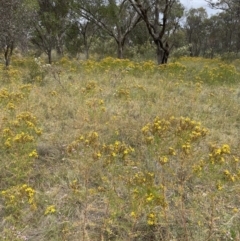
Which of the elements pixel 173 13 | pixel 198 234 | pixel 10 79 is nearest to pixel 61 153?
pixel 198 234

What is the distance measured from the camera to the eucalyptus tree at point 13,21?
755 cm

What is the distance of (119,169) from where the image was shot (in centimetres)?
283

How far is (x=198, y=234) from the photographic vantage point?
2.11 m

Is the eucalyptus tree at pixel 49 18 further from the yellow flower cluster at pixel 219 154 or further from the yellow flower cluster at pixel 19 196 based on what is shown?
the yellow flower cluster at pixel 219 154

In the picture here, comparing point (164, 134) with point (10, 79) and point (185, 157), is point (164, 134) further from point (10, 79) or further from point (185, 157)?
point (10, 79)

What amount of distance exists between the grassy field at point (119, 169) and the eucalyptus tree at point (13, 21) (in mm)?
3443

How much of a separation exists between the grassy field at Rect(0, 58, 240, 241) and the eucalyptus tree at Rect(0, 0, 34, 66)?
11.3 ft

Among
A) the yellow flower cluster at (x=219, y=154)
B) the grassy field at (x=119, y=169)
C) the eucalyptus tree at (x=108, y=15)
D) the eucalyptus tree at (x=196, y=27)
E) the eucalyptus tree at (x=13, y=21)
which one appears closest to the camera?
the yellow flower cluster at (x=219, y=154)

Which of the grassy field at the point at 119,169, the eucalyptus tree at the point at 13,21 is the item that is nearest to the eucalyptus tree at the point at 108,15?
the eucalyptus tree at the point at 13,21

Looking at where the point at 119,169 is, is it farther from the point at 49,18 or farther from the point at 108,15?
the point at 108,15

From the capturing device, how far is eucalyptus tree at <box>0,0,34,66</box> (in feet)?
24.8

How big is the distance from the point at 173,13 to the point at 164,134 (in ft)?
42.3

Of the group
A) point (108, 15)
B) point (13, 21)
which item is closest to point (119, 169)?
point (13, 21)

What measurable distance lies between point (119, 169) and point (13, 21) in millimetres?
7013
